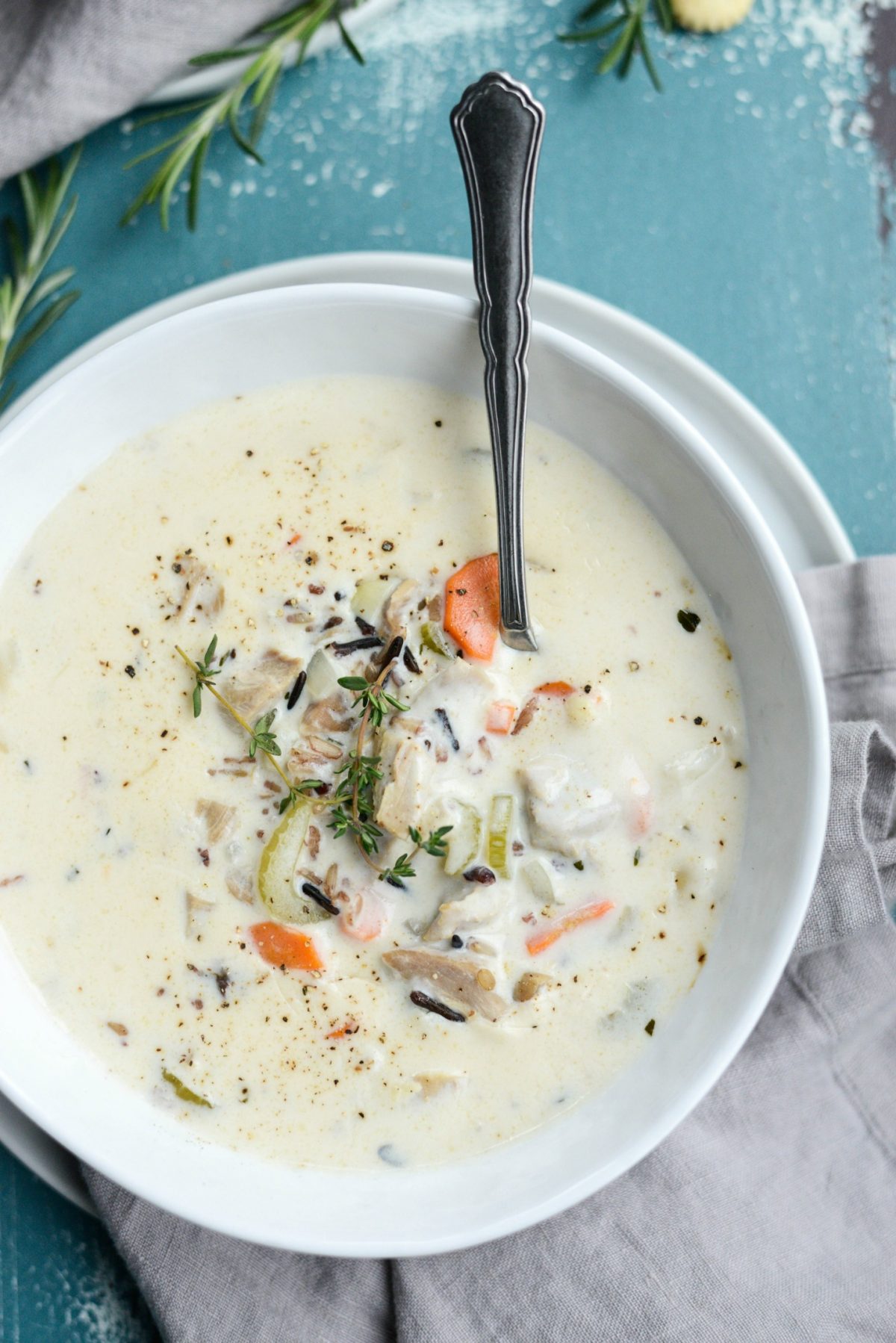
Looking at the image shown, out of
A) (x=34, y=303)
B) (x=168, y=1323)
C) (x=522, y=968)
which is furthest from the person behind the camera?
(x=34, y=303)

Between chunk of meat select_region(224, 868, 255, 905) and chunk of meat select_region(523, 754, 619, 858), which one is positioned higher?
chunk of meat select_region(224, 868, 255, 905)

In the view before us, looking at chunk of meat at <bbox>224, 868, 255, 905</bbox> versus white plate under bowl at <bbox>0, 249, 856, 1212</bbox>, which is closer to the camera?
chunk of meat at <bbox>224, 868, 255, 905</bbox>

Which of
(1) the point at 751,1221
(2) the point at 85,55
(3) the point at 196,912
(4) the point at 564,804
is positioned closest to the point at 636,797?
(4) the point at 564,804

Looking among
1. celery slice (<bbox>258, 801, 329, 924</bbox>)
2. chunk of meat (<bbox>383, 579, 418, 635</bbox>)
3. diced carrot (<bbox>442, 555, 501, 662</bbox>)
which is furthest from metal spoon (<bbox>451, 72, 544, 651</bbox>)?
celery slice (<bbox>258, 801, 329, 924</bbox>)

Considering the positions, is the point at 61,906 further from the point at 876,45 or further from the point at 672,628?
the point at 876,45

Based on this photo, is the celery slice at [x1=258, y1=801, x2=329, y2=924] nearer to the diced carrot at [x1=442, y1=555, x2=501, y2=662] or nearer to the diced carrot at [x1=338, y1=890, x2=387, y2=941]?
the diced carrot at [x1=338, y1=890, x2=387, y2=941]

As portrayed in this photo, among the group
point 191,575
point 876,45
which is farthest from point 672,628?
point 876,45
